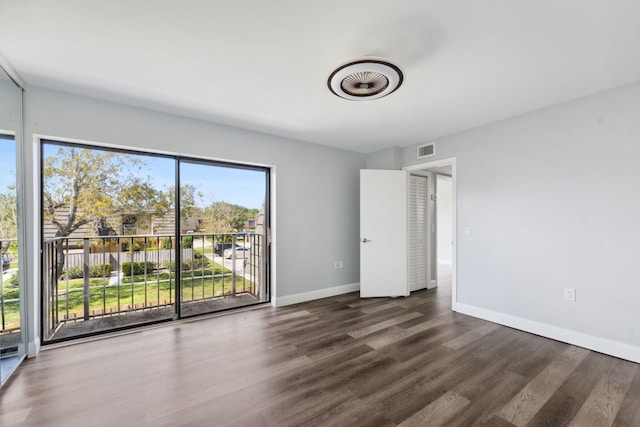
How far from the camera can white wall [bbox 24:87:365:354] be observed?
8.12ft

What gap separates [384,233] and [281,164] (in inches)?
74.2

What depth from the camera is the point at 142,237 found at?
10.5 ft

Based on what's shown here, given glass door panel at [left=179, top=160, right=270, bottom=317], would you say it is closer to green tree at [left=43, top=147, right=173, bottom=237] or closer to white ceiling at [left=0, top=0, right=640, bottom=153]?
green tree at [left=43, top=147, right=173, bottom=237]

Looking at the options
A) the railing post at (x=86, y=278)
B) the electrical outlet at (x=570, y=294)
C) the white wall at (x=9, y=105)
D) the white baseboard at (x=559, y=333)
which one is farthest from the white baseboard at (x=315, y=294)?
the white wall at (x=9, y=105)

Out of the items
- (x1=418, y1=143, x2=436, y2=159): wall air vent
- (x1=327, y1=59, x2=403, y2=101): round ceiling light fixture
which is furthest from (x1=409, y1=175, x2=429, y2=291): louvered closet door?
(x1=327, y1=59, x2=403, y2=101): round ceiling light fixture

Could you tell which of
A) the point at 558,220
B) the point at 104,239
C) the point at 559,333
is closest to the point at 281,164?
the point at 104,239

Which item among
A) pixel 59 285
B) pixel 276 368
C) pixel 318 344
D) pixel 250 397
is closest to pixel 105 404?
pixel 250 397

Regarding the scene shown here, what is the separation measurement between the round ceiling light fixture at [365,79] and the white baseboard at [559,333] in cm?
284

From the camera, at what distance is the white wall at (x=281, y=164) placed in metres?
2.47

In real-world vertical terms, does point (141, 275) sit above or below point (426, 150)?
below

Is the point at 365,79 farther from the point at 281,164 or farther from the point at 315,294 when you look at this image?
the point at 315,294

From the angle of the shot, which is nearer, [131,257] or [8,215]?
[8,215]

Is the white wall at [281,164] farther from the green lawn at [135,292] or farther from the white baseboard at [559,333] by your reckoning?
the white baseboard at [559,333]

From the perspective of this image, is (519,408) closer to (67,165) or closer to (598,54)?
(598,54)
